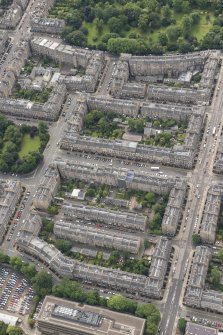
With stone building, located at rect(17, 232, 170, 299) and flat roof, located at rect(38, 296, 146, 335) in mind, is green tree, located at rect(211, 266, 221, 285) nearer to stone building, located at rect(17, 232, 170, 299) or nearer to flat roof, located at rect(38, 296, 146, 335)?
stone building, located at rect(17, 232, 170, 299)

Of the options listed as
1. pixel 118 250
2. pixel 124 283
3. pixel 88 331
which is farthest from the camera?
pixel 118 250

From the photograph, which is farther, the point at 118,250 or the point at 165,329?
the point at 118,250

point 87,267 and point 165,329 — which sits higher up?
point 87,267

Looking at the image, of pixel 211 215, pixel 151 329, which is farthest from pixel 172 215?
pixel 151 329

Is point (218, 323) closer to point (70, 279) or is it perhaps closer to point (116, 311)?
point (116, 311)

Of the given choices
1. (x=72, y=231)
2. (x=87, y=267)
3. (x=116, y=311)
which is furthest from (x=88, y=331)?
(x=72, y=231)

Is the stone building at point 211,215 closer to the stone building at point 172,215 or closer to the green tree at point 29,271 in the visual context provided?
the stone building at point 172,215

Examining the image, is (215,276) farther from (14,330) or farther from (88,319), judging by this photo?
(14,330)
